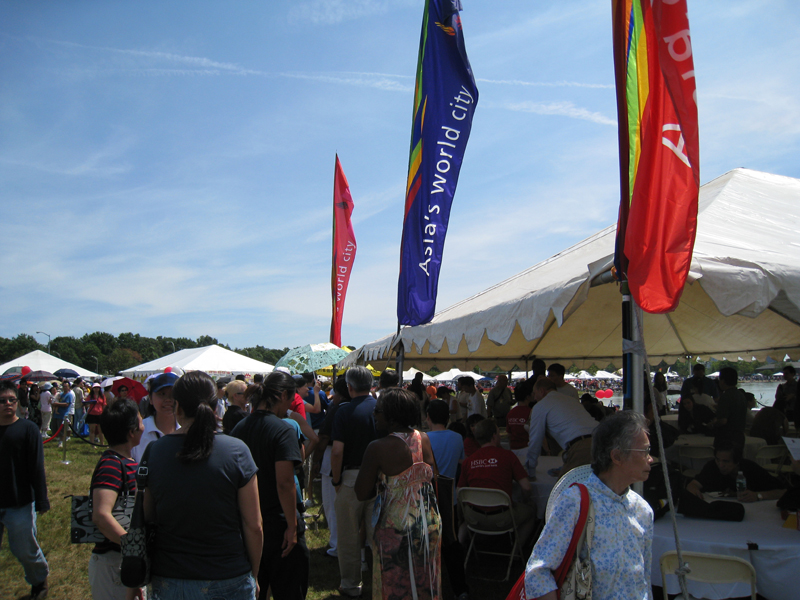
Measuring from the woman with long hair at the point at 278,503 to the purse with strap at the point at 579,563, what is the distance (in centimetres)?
140

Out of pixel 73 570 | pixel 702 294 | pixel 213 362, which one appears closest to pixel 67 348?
pixel 213 362

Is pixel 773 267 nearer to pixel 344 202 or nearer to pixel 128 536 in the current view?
pixel 128 536

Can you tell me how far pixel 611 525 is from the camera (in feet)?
5.80

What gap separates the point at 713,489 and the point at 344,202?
8707mm

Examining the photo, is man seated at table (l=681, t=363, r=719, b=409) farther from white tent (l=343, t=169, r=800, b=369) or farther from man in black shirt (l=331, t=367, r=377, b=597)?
man in black shirt (l=331, t=367, r=377, b=597)

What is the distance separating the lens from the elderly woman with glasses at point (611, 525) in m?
1.71

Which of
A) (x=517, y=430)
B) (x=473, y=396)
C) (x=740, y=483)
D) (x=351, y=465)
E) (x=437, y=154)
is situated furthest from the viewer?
(x=473, y=396)

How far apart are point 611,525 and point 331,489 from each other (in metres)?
3.99

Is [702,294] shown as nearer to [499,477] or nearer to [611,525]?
[499,477]

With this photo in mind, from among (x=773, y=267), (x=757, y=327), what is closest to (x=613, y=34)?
(x=773, y=267)

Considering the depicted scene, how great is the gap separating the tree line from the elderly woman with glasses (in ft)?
278

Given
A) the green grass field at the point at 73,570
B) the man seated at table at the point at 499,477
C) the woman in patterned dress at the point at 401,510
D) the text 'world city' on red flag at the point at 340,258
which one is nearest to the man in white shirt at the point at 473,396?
the text 'world city' on red flag at the point at 340,258

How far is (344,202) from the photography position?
11.1 metres

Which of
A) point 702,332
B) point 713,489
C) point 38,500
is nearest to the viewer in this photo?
point 38,500
